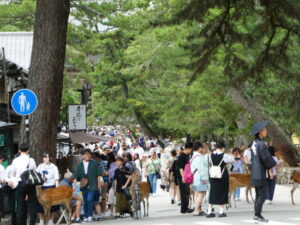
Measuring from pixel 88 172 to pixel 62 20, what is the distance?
12.0 ft

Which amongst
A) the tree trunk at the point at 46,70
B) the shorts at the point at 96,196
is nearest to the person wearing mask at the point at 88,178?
the shorts at the point at 96,196

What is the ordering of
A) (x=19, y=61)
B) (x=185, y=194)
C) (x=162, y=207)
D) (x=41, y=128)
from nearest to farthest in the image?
(x=41, y=128), (x=185, y=194), (x=162, y=207), (x=19, y=61)

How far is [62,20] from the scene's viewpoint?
14.8m

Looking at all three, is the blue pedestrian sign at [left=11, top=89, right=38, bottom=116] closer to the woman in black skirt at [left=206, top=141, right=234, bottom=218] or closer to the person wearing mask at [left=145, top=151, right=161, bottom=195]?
the woman in black skirt at [left=206, top=141, right=234, bottom=218]

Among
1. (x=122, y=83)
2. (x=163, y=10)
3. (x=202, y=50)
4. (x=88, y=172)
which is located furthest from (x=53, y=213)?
(x=122, y=83)

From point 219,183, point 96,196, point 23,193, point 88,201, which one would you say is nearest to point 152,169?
point 96,196

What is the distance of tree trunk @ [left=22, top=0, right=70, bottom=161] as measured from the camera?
47.9 feet

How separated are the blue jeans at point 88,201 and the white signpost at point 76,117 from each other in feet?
32.4

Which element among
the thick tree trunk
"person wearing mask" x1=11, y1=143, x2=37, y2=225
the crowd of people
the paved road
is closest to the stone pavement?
the paved road

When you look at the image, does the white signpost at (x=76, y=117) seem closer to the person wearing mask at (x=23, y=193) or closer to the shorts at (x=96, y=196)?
the shorts at (x=96, y=196)

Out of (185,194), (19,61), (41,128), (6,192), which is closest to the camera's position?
(6,192)

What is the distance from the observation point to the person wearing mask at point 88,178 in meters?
14.6

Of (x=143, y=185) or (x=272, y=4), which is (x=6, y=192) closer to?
(x=143, y=185)

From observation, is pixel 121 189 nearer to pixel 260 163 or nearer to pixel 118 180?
pixel 118 180
